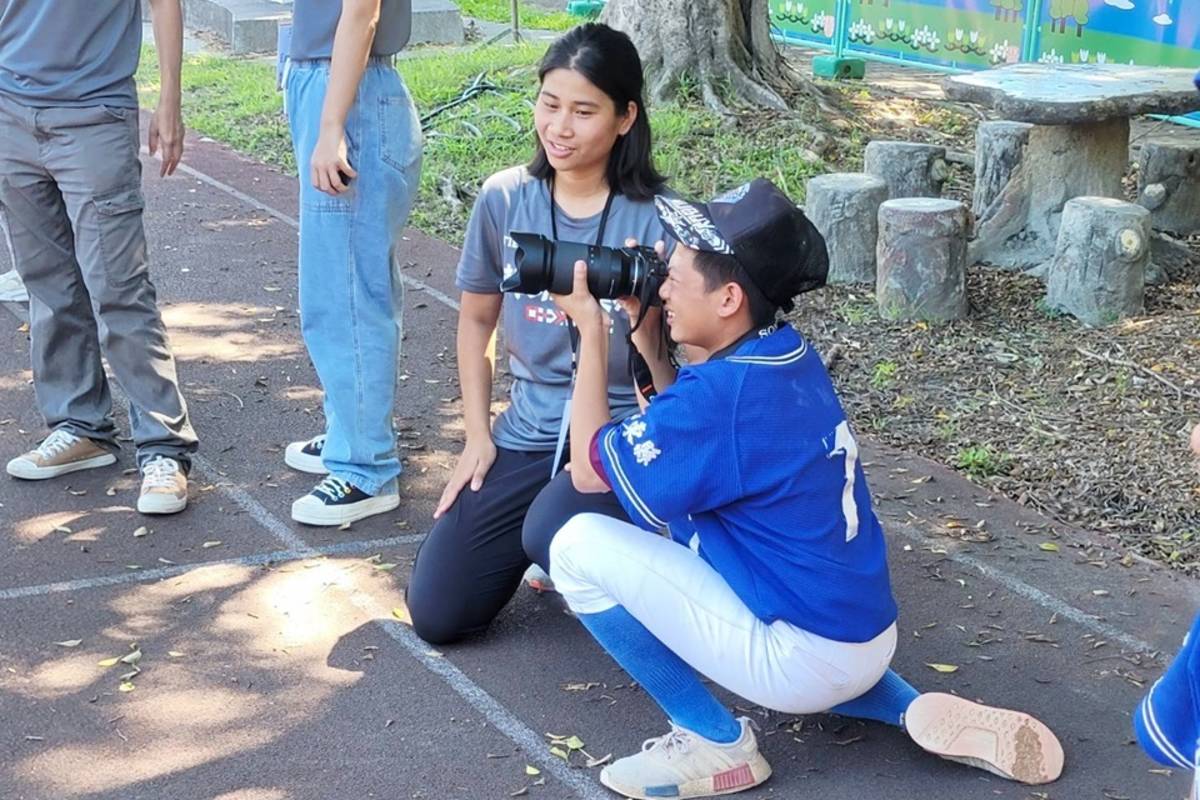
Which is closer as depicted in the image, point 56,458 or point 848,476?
point 848,476

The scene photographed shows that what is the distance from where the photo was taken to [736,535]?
3111mm

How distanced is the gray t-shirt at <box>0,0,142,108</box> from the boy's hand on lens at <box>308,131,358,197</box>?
2.25 feet

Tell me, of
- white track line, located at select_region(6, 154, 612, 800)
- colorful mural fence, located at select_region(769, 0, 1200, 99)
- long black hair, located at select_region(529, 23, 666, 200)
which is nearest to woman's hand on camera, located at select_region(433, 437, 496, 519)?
white track line, located at select_region(6, 154, 612, 800)

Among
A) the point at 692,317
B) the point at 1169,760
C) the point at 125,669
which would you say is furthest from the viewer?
the point at 125,669

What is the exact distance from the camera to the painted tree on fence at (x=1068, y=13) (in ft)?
34.1

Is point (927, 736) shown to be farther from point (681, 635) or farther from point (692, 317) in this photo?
point (692, 317)

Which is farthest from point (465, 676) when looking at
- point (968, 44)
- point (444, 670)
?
point (968, 44)

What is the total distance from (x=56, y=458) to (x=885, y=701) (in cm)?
270

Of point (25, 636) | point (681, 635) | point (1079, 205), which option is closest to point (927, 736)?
point (681, 635)

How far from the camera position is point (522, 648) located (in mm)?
3863

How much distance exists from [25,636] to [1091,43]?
8601mm

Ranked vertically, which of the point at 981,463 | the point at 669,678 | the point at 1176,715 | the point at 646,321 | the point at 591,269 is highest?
the point at 591,269

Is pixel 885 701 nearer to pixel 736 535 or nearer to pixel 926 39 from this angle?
pixel 736 535

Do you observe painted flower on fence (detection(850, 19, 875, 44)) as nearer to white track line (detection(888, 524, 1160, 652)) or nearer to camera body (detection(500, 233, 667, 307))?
white track line (detection(888, 524, 1160, 652))
